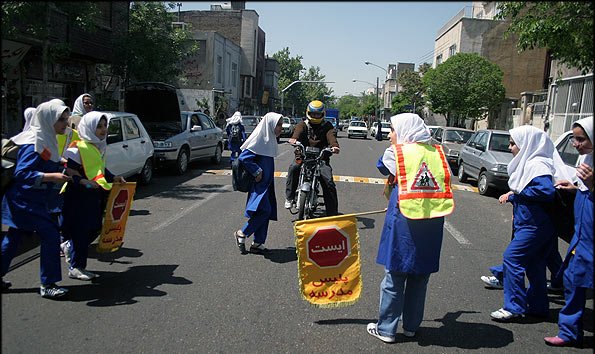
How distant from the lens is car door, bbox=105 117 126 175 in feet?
31.2

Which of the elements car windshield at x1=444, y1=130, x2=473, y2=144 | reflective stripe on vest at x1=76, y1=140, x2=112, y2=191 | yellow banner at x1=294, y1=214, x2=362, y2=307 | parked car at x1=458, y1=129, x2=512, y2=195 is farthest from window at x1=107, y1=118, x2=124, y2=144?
car windshield at x1=444, y1=130, x2=473, y2=144

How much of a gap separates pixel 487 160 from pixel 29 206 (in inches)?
415

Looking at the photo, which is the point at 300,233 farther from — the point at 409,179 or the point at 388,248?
the point at 409,179

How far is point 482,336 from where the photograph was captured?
4.17 meters

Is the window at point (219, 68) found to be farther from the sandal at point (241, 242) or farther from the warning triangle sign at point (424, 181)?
the warning triangle sign at point (424, 181)

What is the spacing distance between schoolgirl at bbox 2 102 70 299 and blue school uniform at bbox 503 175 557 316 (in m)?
4.22

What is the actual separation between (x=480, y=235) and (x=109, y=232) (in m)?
5.78


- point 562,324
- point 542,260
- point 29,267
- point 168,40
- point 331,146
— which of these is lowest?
point 29,267

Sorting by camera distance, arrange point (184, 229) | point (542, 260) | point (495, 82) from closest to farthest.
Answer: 1. point (542, 260)
2. point (184, 229)
3. point (495, 82)

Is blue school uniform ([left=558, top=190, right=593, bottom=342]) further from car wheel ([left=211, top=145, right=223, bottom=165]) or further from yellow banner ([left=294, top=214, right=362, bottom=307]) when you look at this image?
car wheel ([left=211, top=145, right=223, bottom=165])

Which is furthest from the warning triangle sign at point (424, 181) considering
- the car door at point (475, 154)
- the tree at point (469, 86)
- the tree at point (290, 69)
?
the tree at point (290, 69)

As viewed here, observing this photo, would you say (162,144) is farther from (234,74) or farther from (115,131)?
(234,74)

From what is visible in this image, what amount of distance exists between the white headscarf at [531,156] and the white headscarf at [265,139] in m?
2.86

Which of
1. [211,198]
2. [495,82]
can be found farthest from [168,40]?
[495,82]
